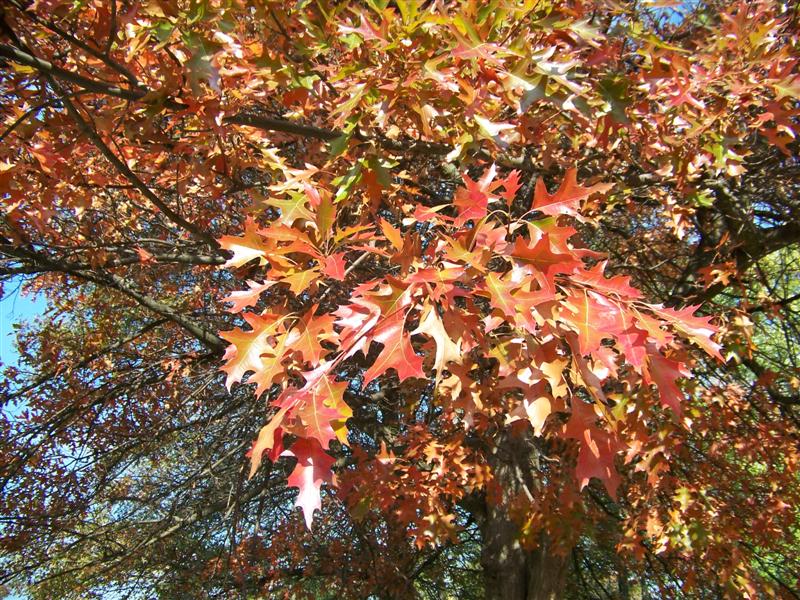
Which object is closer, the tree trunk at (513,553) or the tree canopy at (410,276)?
the tree canopy at (410,276)

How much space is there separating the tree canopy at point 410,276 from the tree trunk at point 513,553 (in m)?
0.02

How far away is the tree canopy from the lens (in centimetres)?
161

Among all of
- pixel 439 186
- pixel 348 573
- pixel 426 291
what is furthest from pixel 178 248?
pixel 348 573

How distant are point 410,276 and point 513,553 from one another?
422 centimetres

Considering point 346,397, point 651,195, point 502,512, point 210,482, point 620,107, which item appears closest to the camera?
point 620,107

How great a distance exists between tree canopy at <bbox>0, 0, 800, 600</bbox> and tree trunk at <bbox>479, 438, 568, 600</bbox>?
0.02m

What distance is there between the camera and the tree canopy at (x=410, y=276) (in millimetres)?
1605

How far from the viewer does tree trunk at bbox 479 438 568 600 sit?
181 inches

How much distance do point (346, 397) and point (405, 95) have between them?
10.1 ft

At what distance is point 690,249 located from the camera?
17.2 feet

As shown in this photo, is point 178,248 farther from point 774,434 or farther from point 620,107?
point 774,434

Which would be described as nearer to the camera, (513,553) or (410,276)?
(410,276)

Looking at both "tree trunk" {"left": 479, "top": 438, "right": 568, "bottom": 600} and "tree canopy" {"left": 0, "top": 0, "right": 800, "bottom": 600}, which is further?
"tree trunk" {"left": 479, "top": 438, "right": 568, "bottom": 600}

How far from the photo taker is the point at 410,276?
4.88 feet
